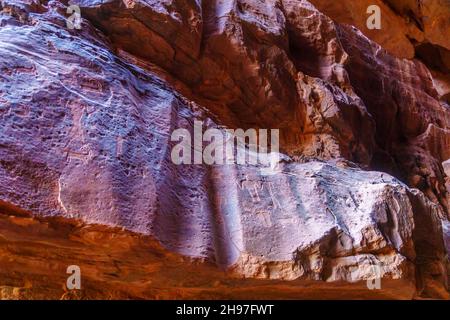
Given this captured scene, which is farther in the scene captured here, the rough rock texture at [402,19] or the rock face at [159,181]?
the rough rock texture at [402,19]

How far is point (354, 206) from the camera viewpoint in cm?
400

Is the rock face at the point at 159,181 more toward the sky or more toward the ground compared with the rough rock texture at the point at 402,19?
more toward the ground

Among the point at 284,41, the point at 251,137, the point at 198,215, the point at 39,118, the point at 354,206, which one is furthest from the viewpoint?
the point at 284,41

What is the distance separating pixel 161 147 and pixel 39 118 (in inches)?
36.5

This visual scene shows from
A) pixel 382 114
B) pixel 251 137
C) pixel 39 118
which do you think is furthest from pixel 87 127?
pixel 382 114

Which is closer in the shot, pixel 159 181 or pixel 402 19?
pixel 159 181

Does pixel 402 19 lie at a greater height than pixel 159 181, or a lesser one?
greater

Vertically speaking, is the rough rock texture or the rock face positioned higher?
the rough rock texture

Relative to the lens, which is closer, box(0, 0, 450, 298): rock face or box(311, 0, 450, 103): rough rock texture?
box(0, 0, 450, 298): rock face

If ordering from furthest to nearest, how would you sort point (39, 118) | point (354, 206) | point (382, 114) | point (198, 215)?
1. point (382, 114)
2. point (354, 206)
3. point (198, 215)
4. point (39, 118)

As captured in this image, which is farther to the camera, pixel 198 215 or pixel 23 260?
pixel 198 215
